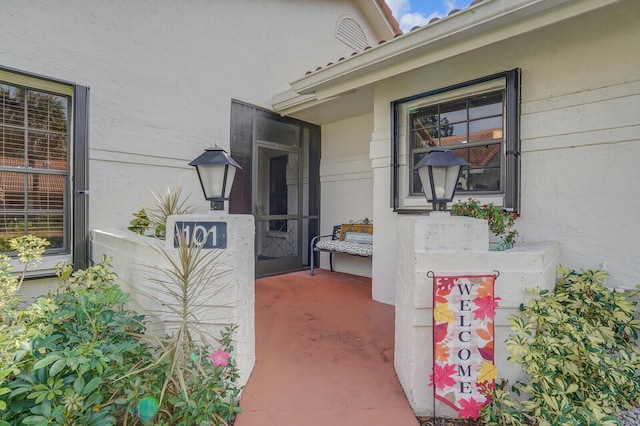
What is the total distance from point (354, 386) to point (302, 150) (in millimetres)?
4263

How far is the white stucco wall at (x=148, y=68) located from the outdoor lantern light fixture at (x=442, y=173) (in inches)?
129

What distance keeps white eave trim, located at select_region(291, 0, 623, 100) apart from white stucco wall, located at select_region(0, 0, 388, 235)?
1.64 metres

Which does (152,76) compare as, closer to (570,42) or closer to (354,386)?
(354,386)

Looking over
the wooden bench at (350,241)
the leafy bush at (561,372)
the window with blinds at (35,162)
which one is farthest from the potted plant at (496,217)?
the window with blinds at (35,162)

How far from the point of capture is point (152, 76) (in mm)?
4008

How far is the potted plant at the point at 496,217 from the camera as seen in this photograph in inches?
110

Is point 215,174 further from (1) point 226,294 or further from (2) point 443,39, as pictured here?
(2) point 443,39

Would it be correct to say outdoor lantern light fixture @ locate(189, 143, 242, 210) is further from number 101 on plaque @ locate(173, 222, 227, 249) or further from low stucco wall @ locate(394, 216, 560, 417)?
low stucco wall @ locate(394, 216, 560, 417)

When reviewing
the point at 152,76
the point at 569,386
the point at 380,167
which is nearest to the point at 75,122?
the point at 152,76

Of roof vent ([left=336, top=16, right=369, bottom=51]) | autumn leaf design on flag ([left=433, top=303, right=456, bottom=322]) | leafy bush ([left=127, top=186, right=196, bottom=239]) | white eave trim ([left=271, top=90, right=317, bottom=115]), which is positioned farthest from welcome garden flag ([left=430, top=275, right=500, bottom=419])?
roof vent ([left=336, top=16, right=369, bottom=51])

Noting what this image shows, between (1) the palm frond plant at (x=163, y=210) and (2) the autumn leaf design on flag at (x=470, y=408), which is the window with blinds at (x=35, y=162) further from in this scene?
(2) the autumn leaf design on flag at (x=470, y=408)

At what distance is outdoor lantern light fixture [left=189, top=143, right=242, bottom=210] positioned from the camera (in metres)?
2.41

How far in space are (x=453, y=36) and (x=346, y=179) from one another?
9.79ft

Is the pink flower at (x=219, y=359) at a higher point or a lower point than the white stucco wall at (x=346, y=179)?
lower
